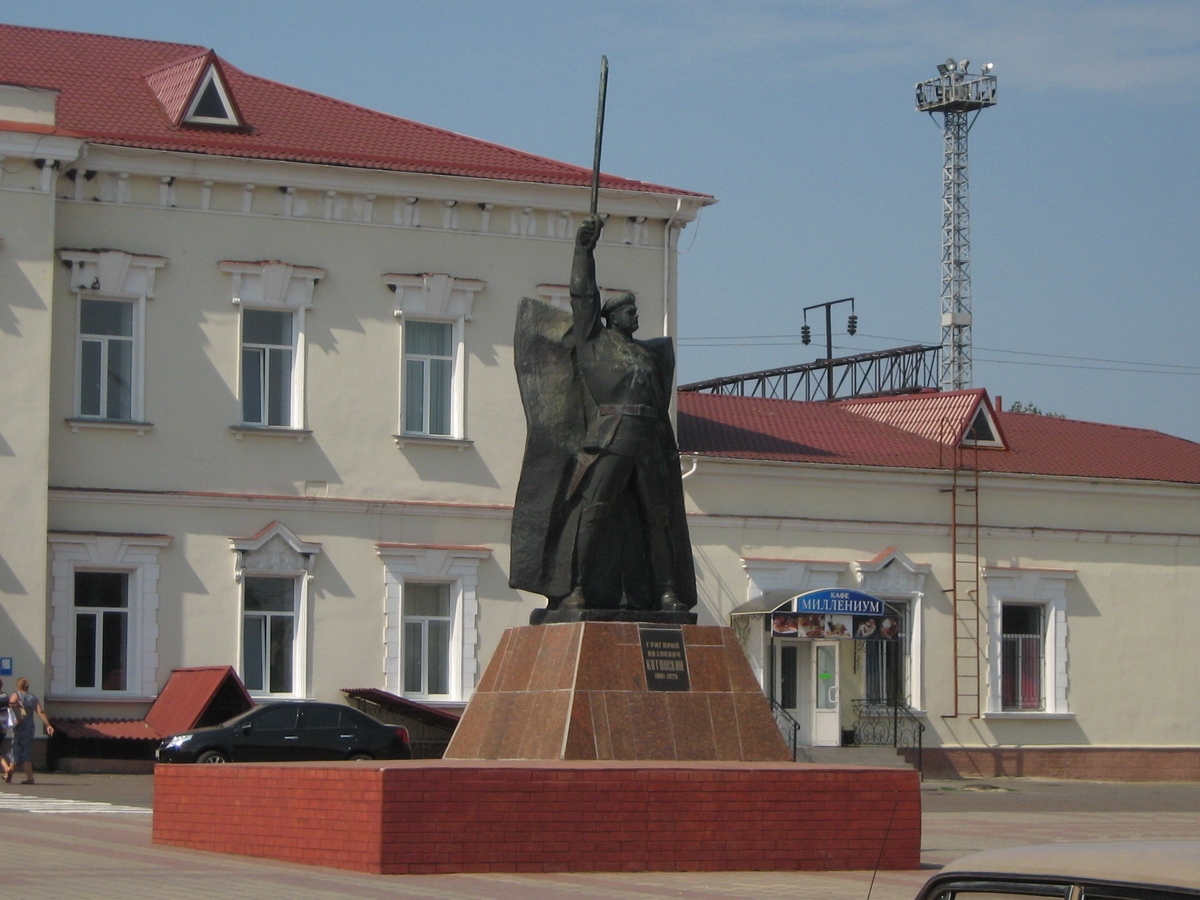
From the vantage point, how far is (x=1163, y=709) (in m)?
32.6

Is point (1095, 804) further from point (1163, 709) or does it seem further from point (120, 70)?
point (120, 70)

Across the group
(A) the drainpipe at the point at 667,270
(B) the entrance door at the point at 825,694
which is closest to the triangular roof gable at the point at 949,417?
(B) the entrance door at the point at 825,694

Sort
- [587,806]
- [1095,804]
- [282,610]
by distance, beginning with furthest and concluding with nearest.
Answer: [282,610]
[1095,804]
[587,806]

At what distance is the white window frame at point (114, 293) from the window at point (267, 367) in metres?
1.41

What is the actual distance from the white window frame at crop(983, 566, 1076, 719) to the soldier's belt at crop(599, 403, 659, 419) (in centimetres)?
1871

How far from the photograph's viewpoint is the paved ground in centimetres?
1046

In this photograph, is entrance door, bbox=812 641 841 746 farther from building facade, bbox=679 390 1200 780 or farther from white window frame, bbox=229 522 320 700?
white window frame, bbox=229 522 320 700

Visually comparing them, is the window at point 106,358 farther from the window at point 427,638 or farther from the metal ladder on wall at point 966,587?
the metal ladder on wall at point 966,587

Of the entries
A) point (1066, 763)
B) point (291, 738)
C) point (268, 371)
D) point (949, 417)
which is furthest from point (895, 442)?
point (291, 738)

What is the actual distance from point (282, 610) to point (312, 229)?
210 inches

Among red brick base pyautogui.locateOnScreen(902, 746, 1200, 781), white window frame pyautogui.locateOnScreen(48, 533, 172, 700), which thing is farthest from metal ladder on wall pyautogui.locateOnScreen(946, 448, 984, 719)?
white window frame pyautogui.locateOnScreen(48, 533, 172, 700)

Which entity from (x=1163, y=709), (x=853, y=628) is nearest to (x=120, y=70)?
(x=853, y=628)

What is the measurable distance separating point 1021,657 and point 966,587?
159cm

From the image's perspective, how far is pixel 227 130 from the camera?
28.2 m
